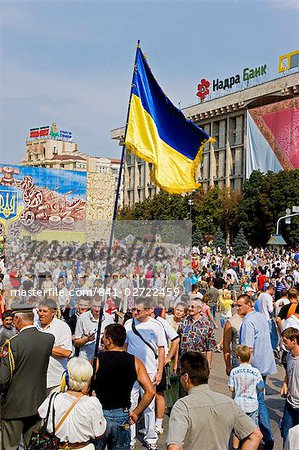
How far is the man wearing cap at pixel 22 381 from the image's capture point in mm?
5332

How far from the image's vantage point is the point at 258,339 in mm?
6996

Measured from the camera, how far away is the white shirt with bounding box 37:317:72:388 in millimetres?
6180

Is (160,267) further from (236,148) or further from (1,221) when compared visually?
(236,148)

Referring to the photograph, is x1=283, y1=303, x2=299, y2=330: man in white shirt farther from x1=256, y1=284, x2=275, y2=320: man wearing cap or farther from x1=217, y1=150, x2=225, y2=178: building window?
x1=217, y1=150, x2=225, y2=178: building window

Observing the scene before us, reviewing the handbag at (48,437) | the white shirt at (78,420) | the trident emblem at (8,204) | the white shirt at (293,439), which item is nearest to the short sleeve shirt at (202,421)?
the white shirt at (293,439)

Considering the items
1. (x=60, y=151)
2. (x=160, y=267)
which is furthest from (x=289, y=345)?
(x=60, y=151)

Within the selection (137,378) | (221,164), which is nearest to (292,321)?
(137,378)

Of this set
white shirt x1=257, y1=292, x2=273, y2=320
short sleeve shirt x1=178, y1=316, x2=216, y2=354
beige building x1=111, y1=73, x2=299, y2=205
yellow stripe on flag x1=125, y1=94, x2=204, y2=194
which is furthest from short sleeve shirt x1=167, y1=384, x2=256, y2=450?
beige building x1=111, y1=73, x2=299, y2=205

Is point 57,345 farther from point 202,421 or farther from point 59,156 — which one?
point 59,156

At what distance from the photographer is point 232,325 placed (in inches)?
290

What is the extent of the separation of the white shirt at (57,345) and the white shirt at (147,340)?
2.35ft

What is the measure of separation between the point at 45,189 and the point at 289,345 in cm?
5430

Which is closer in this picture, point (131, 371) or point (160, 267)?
point (131, 371)

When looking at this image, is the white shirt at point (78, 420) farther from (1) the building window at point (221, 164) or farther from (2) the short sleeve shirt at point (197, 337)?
Result: (1) the building window at point (221, 164)
